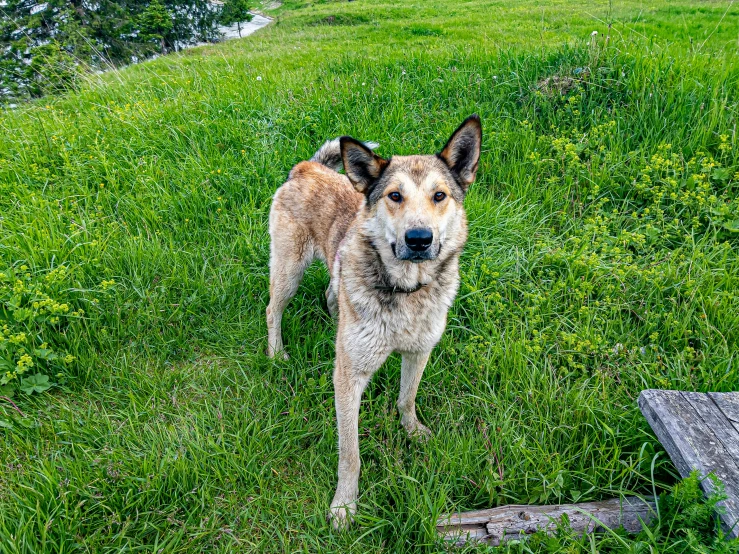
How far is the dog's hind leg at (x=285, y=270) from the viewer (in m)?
3.43

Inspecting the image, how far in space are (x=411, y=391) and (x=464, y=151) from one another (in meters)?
1.62

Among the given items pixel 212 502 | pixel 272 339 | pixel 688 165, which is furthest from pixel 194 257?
pixel 688 165

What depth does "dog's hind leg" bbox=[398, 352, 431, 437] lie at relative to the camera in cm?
270

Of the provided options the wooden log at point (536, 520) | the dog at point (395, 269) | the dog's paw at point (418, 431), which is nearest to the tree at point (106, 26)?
the dog at point (395, 269)

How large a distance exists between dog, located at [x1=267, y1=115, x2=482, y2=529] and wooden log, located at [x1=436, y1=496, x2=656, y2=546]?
61cm

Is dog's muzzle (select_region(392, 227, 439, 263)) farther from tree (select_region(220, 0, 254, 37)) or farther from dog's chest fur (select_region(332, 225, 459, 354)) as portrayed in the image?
tree (select_region(220, 0, 254, 37))

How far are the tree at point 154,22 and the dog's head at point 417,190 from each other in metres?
20.9

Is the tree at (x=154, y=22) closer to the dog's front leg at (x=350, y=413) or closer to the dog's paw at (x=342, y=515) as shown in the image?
the dog's front leg at (x=350, y=413)

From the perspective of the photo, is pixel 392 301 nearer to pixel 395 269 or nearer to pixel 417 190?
pixel 395 269

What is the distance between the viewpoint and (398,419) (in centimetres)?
292

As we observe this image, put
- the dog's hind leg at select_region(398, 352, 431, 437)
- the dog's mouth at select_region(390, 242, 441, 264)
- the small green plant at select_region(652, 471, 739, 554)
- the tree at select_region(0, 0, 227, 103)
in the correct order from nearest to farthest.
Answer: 1. the small green plant at select_region(652, 471, 739, 554)
2. the dog's mouth at select_region(390, 242, 441, 264)
3. the dog's hind leg at select_region(398, 352, 431, 437)
4. the tree at select_region(0, 0, 227, 103)

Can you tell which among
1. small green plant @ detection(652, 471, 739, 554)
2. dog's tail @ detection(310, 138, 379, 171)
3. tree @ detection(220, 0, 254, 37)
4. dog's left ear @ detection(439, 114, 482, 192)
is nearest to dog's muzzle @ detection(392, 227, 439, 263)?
dog's left ear @ detection(439, 114, 482, 192)

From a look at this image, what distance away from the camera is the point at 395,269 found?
252cm

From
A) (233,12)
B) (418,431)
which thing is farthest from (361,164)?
(233,12)
